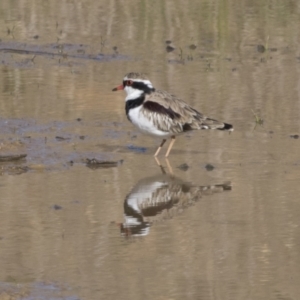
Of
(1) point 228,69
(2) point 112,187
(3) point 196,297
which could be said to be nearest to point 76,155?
(2) point 112,187

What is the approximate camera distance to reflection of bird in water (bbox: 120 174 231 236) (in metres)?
7.63

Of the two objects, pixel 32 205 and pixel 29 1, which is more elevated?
pixel 29 1

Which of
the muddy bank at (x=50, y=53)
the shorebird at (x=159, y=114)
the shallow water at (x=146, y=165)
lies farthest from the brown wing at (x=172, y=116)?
the muddy bank at (x=50, y=53)

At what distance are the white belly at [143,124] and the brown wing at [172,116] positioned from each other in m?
0.04

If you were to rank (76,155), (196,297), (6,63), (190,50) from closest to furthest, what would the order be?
(196,297) < (76,155) < (6,63) < (190,50)

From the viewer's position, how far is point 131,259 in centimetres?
677

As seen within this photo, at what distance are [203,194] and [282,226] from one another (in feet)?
3.34

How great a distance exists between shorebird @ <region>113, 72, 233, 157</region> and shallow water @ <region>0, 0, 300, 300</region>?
8.7 inches

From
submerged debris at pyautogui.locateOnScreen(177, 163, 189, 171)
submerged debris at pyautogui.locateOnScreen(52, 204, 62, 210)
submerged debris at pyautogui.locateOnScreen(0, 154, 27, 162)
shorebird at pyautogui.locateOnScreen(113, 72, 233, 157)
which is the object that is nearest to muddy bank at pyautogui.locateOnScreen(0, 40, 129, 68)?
shorebird at pyautogui.locateOnScreen(113, 72, 233, 157)

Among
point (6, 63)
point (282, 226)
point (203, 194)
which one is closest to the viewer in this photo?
point (282, 226)

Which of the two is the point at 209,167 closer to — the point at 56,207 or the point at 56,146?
the point at 56,146

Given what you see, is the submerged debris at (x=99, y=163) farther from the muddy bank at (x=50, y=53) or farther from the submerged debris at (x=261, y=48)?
the submerged debris at (x=261, y=48)

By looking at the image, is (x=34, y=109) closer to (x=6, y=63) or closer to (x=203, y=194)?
(x=6, y=63)

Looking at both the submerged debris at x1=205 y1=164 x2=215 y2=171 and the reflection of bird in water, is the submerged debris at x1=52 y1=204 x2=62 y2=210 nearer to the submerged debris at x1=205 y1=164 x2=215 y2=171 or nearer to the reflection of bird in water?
the reflection of bird in water
